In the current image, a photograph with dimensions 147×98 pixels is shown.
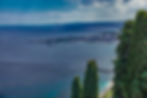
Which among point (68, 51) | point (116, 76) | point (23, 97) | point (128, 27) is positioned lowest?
point (23, 97)

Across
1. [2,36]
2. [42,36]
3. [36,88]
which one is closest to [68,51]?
[42,36]

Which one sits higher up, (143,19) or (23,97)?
(143,19)

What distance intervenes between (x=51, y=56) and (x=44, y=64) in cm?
10

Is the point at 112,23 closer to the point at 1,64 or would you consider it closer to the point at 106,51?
the point at 106,51

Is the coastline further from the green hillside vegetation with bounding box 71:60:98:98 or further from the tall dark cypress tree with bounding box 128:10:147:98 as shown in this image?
the tall dark cypress tree with bounding box 128:10:147:98

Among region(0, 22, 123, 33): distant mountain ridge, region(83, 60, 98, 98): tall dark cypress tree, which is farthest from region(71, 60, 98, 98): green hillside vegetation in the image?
region(0, 22, 123, 33): distant mountain ridge

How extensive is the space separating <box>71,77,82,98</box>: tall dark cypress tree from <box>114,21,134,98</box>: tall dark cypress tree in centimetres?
36

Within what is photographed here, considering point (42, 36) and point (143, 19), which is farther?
point (42, 36)

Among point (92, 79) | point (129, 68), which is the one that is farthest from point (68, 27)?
point (129, 68)

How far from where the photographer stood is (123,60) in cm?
256

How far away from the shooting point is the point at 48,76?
253cm

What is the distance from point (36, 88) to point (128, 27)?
1084 mm

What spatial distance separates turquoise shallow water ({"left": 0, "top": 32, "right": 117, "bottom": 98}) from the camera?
2.47 meters

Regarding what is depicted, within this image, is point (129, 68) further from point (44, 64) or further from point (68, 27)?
point (44, 64)
